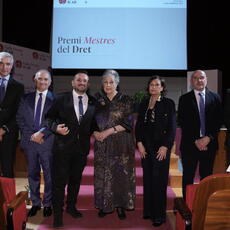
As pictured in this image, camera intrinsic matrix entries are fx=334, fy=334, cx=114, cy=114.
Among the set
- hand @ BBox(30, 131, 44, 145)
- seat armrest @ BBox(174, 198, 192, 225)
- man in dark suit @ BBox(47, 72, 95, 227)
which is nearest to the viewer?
seat armrest @ BBox(174, 198, 192, 225)

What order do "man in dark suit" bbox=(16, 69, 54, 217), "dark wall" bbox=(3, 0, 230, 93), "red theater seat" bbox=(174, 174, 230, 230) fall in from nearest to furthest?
"red theater seat" bbox=(174, 174, 230, 230) < "man in dark suit" bbox=(16, 69, 54, 217) < "dark wall" bbox=(3, 0, 230, 93)

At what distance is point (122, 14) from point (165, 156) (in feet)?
12.6

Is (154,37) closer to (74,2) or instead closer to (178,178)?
(74,2)

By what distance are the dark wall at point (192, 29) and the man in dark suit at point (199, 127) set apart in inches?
139

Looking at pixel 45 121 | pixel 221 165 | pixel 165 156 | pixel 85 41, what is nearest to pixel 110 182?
pixel 165 156

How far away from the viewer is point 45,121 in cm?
311

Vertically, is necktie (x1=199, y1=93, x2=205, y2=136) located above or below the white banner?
below

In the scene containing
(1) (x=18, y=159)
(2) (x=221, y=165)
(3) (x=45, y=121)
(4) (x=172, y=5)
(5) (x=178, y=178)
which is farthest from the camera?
(4) (x=172, y=5)

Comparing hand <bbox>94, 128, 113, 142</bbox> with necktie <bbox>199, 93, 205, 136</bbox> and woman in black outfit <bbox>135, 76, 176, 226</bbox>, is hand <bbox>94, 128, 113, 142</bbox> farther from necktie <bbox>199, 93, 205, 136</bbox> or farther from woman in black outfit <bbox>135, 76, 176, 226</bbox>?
necktie <bbox>199, 93, 205, 136</bbox>

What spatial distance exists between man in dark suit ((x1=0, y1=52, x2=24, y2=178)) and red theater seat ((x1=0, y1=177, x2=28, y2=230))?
891mm

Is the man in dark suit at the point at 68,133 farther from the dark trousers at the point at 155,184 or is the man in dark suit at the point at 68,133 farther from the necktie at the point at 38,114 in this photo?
the dark trousers at the point at 155,184

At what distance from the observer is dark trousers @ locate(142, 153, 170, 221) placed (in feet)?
10.3

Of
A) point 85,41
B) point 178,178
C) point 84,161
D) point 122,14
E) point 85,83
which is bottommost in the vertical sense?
point 178,178

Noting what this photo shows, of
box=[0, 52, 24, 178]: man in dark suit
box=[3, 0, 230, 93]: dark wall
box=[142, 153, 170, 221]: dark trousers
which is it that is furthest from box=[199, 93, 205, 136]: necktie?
box=[3, 0, 230, 93]: dark wall
